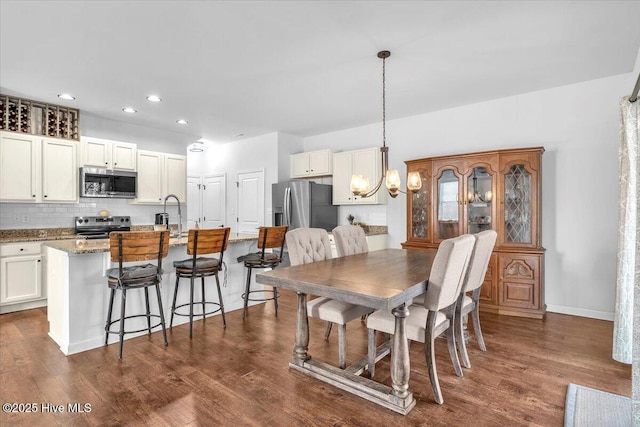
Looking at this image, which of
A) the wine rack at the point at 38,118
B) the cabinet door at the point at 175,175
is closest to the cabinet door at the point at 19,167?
the wine rack at the point at 38,118

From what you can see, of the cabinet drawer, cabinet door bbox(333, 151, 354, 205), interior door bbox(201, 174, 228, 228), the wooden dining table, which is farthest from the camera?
interior door bbox(201, 174, 228, 228)

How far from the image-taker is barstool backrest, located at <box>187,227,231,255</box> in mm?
3109

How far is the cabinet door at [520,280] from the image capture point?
375cm

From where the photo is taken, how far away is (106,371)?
2541 mm

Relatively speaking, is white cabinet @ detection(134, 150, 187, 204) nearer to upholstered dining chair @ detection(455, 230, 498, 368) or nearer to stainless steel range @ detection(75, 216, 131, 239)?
stainless steel range @ detection(75, 216, 131, 239)

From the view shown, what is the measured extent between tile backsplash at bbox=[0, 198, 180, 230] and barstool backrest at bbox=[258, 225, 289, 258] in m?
2.91

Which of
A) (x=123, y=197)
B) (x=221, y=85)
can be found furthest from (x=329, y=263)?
(x=123, y=197)

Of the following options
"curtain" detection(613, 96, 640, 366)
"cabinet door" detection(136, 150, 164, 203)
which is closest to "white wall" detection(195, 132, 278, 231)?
"cabinet door" detection(136, 150, 164, 203)

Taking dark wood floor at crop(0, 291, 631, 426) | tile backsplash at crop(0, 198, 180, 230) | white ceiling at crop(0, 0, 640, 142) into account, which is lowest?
dark wood floor at crop(0, 291, 631, 426)

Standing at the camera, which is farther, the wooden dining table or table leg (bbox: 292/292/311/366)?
table leg (bbox: 292/292/311/366)

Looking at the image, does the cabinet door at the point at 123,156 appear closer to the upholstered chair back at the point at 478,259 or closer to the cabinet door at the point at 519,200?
the upholstered chair back at the point at 478,259

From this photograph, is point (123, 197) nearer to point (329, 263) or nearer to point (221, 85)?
point (221, 85)

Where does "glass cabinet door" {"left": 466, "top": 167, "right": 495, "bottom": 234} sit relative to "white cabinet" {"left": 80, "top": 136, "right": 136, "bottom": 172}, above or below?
below

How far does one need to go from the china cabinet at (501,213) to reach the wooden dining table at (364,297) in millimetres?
1672
